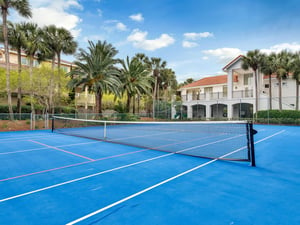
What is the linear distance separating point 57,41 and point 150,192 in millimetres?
27025

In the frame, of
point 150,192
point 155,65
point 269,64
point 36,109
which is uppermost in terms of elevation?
point 155,65

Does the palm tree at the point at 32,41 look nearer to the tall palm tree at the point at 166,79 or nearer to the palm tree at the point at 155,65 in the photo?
the palm tree at the point at 155,65

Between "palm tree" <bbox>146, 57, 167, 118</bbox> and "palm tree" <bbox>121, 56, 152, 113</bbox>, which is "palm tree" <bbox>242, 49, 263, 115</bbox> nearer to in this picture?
"palm tree" <bbox>121, 56, 152, 113</bbox>

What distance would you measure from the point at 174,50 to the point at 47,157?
26.9 meters

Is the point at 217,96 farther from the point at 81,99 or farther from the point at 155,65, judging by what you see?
the point at 81,99

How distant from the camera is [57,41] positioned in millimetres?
25672

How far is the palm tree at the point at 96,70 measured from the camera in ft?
85.1

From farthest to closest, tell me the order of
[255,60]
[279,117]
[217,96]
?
[217,96]
[255,60]
[279,117]

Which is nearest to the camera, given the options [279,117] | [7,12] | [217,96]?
[7,12]

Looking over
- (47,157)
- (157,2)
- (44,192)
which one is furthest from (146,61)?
(44,192)

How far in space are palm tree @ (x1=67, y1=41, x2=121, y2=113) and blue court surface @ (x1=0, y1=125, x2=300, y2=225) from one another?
19486mm

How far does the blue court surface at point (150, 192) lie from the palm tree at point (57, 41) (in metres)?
21.3

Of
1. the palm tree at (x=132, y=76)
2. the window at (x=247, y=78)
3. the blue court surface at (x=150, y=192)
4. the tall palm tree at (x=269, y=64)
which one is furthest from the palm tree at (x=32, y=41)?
the window at (x=247, y=78)

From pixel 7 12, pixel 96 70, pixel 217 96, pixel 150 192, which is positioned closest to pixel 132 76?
pixel 96 70
